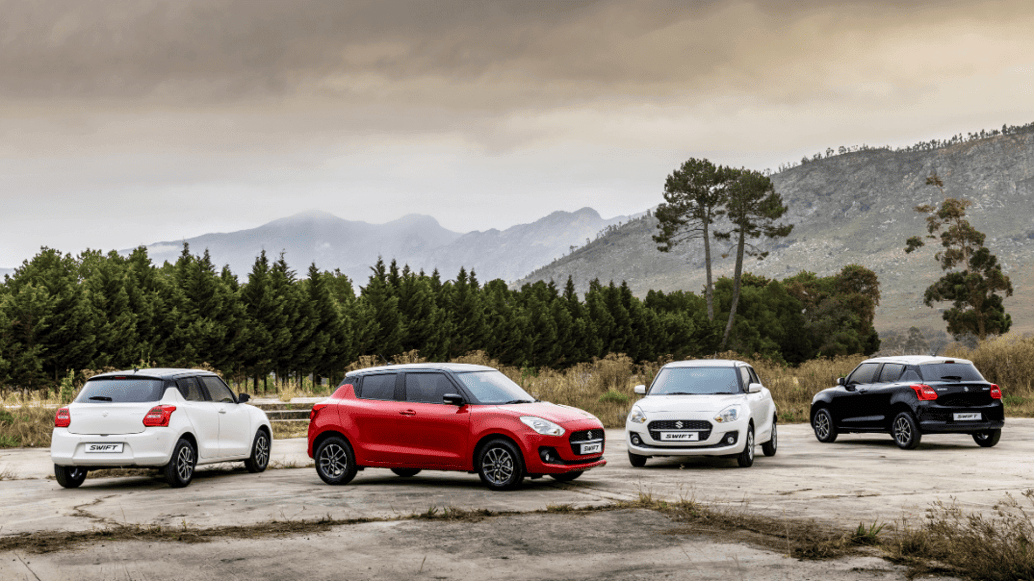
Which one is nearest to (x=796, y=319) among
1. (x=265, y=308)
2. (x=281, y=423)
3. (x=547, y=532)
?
(x=265, y=308)

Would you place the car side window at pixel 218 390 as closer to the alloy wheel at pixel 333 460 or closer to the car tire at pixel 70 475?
the car tire at pixel 70 475

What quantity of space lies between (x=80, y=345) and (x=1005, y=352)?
115 ft

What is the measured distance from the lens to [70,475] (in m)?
13.2

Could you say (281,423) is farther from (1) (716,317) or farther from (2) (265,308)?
(1) (716,317)

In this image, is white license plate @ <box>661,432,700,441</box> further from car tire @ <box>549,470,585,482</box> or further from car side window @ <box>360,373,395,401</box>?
car side window @ <box>360,373,395,401</box>

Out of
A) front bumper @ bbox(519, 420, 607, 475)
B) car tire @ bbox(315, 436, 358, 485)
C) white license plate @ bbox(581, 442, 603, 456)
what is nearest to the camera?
front bumper @ bbox(519, 420, 607, 475)

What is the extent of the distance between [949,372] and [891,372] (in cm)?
105

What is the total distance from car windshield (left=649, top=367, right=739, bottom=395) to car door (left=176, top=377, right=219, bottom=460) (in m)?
6.95

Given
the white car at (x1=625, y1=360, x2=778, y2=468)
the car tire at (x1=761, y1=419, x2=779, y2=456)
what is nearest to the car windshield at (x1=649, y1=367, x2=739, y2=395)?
the white car at (x1=625, y1=360, x2=778, y2=468)

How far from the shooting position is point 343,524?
9.26 meters

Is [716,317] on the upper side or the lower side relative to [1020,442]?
upper

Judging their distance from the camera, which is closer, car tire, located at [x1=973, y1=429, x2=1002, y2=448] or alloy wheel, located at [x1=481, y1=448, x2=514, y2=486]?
alloy wheel, located at [x1=481, y1=448, x2=514, y2=486]

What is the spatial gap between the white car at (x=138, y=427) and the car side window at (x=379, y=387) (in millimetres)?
2460

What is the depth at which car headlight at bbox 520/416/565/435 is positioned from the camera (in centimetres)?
1201
